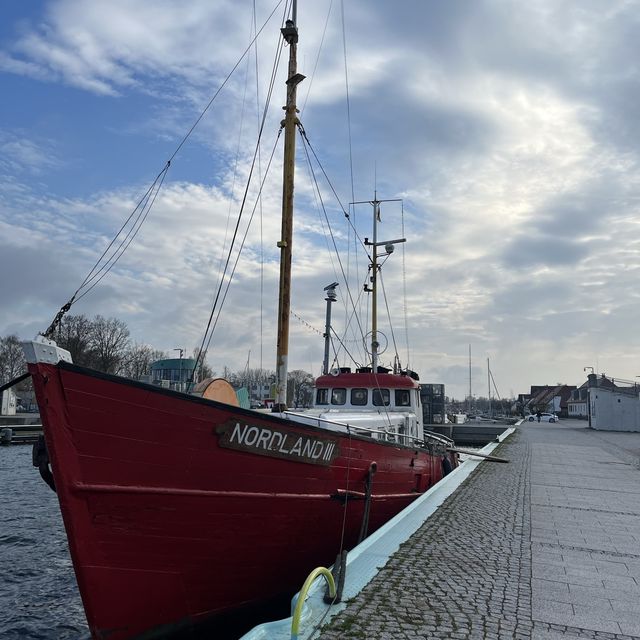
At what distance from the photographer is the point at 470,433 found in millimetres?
39469

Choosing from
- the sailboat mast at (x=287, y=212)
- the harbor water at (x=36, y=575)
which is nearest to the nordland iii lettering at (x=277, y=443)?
the sailboat mast at (x=287, y=212)

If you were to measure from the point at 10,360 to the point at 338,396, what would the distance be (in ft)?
259

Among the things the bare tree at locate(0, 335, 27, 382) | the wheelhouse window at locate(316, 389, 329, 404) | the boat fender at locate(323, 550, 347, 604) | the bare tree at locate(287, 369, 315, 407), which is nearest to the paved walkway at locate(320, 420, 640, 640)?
the boat fender at locate(323, 550, 347, 604)

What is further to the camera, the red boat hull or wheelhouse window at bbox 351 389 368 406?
wheelhouse window at bbox 351 389 368 406

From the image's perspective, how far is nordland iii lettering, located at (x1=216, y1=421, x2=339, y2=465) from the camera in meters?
5.80

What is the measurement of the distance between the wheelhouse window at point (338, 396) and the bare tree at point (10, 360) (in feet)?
245

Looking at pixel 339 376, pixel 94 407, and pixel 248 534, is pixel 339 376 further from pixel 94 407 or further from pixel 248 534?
pixel 94 407

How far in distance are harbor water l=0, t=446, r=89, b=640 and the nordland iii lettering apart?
3.77 meters

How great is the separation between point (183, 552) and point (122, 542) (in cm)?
66

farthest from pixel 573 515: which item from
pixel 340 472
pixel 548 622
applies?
pixel 548 622

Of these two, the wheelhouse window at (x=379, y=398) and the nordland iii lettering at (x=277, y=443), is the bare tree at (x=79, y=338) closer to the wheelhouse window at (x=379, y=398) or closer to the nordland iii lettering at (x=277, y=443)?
the wheelhouse window at (x=379, y=398)

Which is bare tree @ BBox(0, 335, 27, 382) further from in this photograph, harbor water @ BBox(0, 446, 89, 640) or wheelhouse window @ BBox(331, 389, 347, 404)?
wheelhouse window @ BBox(331, 389, 347, 404)

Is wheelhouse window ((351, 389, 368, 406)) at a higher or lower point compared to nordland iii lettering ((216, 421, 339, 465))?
higher

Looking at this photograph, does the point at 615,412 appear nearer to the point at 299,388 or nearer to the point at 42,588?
the point at 42,588
